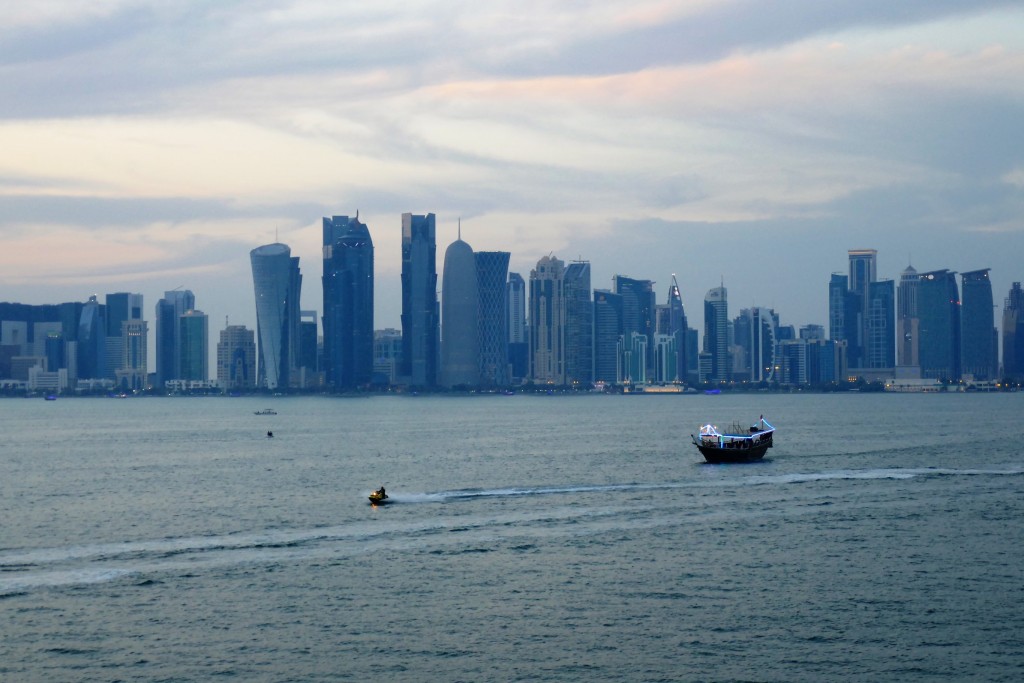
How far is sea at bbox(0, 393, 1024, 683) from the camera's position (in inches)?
2046

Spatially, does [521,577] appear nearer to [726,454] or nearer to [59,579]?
[59,579]

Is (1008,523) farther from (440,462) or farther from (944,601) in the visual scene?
→ (440,462)

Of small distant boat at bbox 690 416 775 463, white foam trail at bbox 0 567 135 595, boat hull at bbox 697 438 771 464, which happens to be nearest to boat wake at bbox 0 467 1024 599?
white foam trail at bbox 0 567 135 595

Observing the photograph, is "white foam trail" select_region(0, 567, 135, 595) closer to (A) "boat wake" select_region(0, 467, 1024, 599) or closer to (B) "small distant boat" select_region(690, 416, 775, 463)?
(A) "boat wake" select_region(0, 467, 1024, 599)

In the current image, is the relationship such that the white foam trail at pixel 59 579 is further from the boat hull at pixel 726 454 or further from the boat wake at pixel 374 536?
the boat hull at pixel 726 454

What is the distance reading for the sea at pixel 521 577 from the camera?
2046 inches

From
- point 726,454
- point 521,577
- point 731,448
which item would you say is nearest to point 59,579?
point 521,577

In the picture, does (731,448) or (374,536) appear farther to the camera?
(731,448)

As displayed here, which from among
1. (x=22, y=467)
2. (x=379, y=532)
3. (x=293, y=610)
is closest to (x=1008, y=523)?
(x=379, y=532)

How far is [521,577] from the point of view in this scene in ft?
224

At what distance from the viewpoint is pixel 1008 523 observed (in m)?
88.4

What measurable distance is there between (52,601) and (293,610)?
13053mm

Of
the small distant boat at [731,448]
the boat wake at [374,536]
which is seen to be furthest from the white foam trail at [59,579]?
the small distant boat at [731,448]

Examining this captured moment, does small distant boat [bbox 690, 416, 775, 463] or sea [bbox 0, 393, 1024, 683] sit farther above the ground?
small distant boat [bbox 690, 416, 775, 463]
